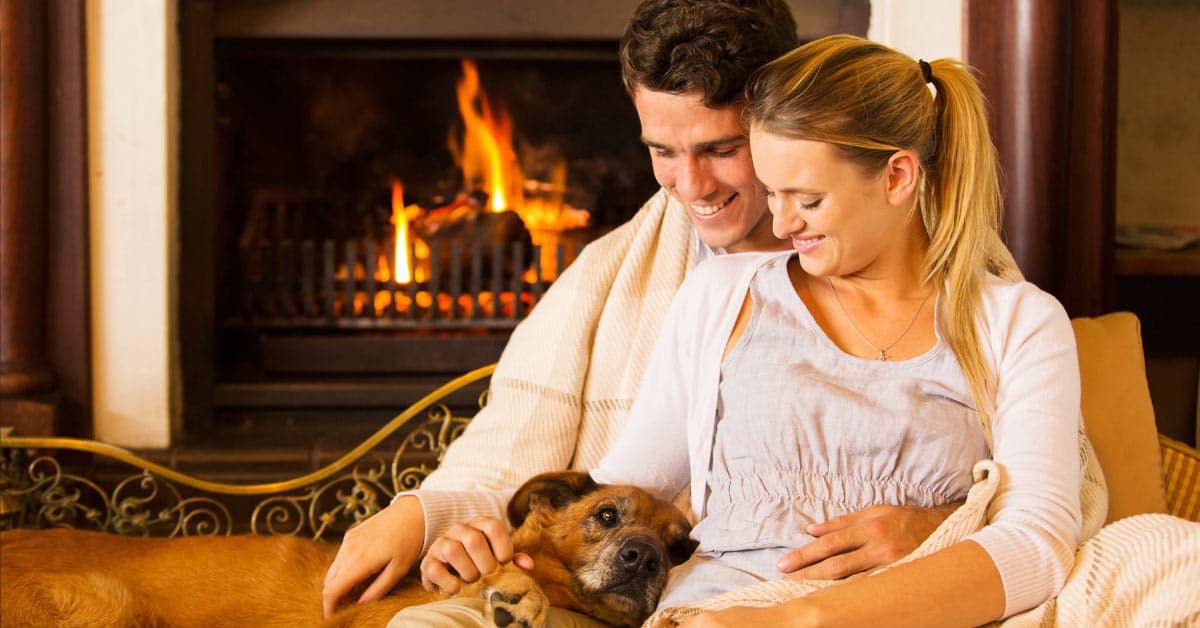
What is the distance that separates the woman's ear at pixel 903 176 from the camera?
121cm

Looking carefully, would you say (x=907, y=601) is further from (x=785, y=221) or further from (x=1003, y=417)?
(x=785, y=221)

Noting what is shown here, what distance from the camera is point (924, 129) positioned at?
1.23 meters

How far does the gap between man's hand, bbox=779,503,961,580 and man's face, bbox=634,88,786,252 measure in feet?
1.55

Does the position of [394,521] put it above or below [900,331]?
below

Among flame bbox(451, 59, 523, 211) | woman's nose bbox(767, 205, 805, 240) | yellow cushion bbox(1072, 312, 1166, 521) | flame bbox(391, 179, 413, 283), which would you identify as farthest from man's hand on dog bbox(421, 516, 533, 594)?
flame bbox(451, 59, 523, 211)

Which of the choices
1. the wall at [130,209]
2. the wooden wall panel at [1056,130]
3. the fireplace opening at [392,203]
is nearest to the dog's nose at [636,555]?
the wooden wall panel at [1056,130]

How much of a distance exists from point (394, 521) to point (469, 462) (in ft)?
0.79

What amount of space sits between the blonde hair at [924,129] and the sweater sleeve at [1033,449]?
0.11 ft

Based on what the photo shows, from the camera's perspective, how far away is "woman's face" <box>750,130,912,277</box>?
1.18 metres

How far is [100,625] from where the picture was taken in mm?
1354

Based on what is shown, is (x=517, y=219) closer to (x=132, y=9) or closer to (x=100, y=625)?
(x=132, y=9)

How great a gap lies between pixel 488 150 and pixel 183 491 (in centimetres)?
112

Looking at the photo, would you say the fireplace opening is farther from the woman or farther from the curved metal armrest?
the woman

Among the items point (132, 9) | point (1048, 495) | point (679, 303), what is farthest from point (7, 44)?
point (1048, 495)
